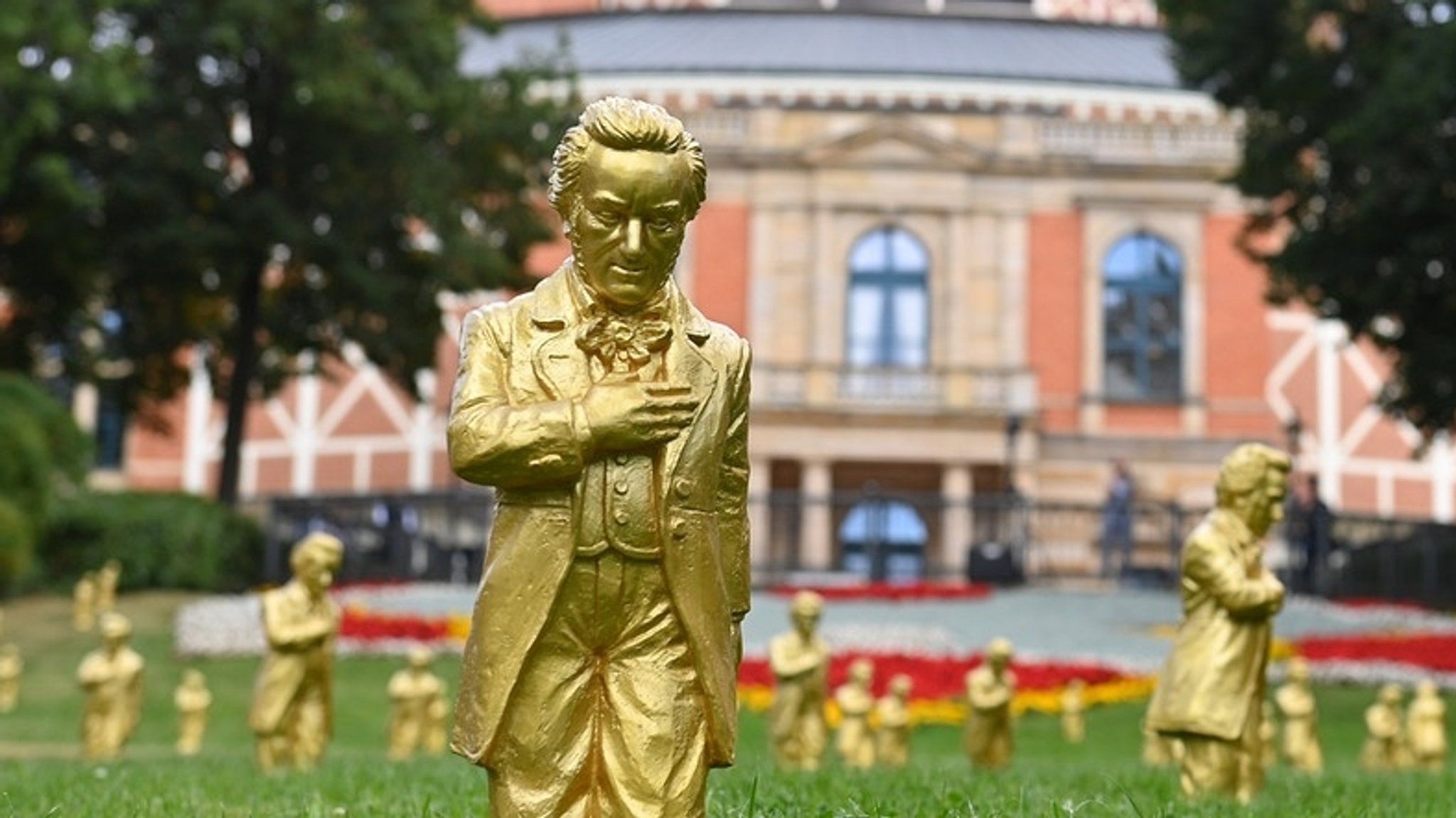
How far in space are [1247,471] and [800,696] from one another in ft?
13.6

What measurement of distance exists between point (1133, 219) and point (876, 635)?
733 inches

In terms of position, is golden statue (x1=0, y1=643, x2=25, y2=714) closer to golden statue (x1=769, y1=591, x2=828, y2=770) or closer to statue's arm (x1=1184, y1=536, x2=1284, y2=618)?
golden statue (x1=769, y1=591, x2=828, y2=770)

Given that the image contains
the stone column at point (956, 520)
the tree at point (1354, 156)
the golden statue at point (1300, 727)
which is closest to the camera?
the golden statue at point (1300, 727)

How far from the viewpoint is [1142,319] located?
3978 cm

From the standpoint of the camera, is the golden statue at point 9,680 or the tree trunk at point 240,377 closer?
the golden statue at point 9,680

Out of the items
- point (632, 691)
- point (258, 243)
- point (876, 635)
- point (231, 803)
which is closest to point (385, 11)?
point (258, 243)

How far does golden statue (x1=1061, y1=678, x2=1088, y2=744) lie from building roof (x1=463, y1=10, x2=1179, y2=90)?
2391cm

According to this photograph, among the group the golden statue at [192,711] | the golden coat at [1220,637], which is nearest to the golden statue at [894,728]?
the golden coat at [1220,637]

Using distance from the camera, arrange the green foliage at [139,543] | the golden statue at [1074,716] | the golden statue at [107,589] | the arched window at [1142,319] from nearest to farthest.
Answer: the golden statue at [1074,716] → the golden statue at [107,589] → the green foliage at [139,543] → the arched window at [1142,319]

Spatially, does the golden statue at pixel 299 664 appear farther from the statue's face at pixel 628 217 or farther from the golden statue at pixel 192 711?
the statue's face at pixel 628 217

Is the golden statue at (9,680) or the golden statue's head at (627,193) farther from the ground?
the golden statue's head at (627,193)

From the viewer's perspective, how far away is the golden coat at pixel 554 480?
4.64 m

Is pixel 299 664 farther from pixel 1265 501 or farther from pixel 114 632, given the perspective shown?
pixel 1265 501

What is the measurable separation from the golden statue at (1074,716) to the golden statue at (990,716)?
4.93 metres
